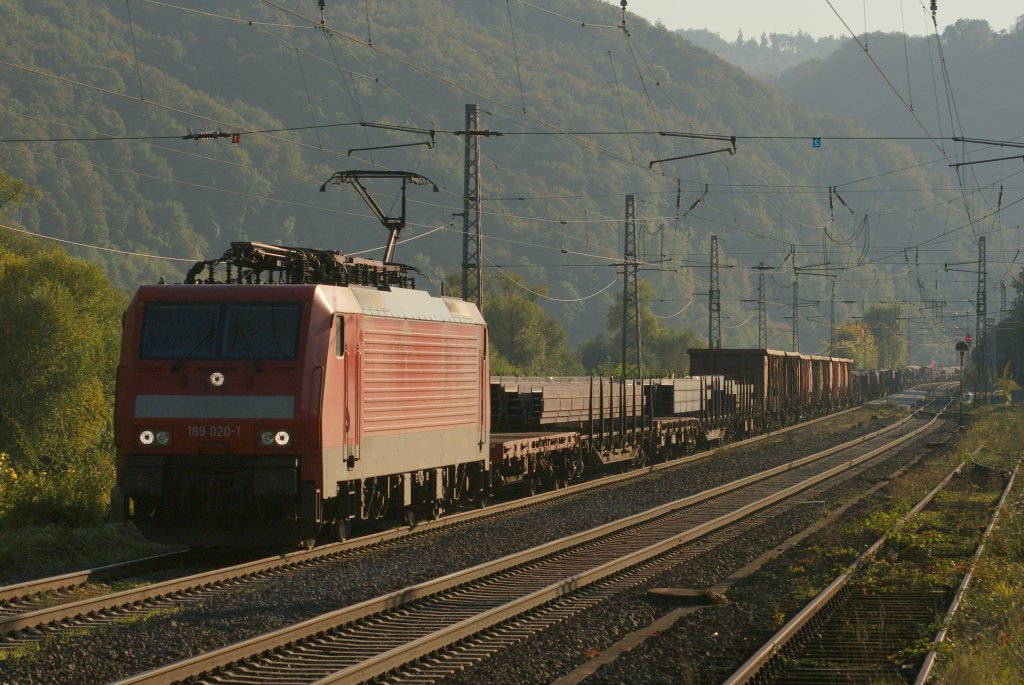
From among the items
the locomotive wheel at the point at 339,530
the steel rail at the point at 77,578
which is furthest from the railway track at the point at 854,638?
the steel rail at the point at 77,578

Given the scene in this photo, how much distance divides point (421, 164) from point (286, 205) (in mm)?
20164

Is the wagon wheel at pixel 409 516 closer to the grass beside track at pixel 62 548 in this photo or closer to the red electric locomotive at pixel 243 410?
the red electric locomotive at pixel 243 410

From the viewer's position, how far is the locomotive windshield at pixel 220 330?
14789 millimetres

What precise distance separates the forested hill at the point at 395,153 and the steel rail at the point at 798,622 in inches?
3756

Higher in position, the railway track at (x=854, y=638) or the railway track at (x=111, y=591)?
the railway track at (x=111, y=591)

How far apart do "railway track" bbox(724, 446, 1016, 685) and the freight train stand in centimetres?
578

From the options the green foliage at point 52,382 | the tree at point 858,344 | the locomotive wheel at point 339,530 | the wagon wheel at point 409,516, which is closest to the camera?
the locomotive wheel at point 339,530

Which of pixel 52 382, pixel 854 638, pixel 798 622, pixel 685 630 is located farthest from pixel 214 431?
pixel 52 382

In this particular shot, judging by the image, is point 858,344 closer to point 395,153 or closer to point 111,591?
point 395,153

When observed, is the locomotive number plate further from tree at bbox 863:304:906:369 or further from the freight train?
tree at bbox 863:304:906:369

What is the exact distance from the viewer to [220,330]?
14969 millimetres

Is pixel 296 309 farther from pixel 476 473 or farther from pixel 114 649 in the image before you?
pixel 476 473

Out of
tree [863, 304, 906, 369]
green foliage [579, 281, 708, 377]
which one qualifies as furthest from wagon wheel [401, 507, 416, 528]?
tree [863, 304, 906, 369]

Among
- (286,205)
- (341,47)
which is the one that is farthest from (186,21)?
(286,205)
